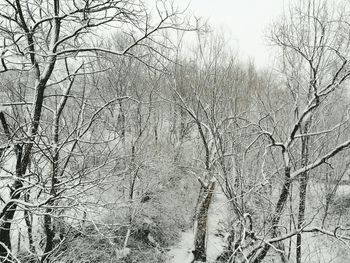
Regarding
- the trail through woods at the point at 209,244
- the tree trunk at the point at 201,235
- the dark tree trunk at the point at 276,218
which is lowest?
the trail through woods at the point at 209,244

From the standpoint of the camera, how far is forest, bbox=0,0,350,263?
5445 mm

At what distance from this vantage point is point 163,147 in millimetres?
17312

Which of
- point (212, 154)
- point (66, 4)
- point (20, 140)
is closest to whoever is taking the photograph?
point (20, 140)

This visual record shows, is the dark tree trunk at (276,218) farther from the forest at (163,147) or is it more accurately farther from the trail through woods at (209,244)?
the trail through woods at (209,244)

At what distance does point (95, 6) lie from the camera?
5.17 m

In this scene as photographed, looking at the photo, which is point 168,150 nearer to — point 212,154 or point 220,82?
point 212,154

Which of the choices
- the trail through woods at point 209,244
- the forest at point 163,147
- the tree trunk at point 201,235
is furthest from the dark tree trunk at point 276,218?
the tree trunk at point 201,235

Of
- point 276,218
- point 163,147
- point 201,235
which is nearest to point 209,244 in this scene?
point 201,235

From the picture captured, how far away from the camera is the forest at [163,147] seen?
17.9 ft

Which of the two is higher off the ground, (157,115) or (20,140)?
(157,115)

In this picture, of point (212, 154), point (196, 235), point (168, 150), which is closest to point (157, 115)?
point (168, 150)

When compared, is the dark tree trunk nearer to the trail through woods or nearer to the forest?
the forest

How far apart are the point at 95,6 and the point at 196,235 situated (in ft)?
33.0

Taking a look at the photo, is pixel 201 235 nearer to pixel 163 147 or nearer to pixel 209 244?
pixel 209 244
